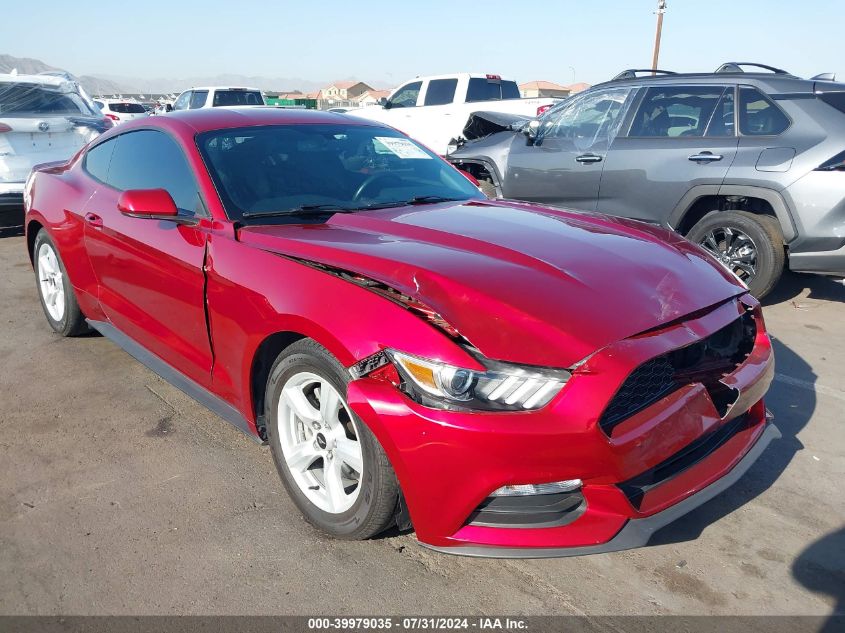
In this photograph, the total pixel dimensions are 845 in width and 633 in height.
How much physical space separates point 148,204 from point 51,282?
223cm

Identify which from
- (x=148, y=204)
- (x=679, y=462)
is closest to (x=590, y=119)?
(x=148, y=204)

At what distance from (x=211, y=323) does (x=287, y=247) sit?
0.56 m

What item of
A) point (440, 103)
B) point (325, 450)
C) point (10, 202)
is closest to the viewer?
point (325, 450)

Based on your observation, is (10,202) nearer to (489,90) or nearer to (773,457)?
(773,457)

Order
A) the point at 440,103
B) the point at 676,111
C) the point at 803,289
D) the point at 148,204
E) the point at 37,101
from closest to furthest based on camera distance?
the point at 148,204 → the point at 676,111 → the point at 803,289 → the point at 37,101 → the point at 440,103

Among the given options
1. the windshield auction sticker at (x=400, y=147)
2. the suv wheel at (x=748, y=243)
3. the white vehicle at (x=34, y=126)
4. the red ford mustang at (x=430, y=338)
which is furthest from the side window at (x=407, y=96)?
the red ford mustang at (x=430, y=338)

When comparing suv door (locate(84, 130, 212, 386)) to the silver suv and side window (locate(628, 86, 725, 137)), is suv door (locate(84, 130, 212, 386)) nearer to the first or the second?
the silver suv

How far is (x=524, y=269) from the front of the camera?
8.57 ft

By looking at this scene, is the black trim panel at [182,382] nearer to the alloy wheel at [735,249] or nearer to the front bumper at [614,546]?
the front bumper at [614,546]

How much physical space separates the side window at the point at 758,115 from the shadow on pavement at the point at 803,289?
1.35 metres

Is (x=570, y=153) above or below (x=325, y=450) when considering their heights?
above

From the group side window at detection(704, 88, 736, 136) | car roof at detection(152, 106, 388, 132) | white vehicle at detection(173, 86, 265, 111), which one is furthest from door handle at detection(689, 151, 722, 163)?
white vehicle at detection(173, 86, 265, 111)

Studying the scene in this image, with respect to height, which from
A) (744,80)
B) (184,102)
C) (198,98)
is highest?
(744,80)

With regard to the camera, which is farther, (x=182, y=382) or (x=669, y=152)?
(x=669, y=152)
